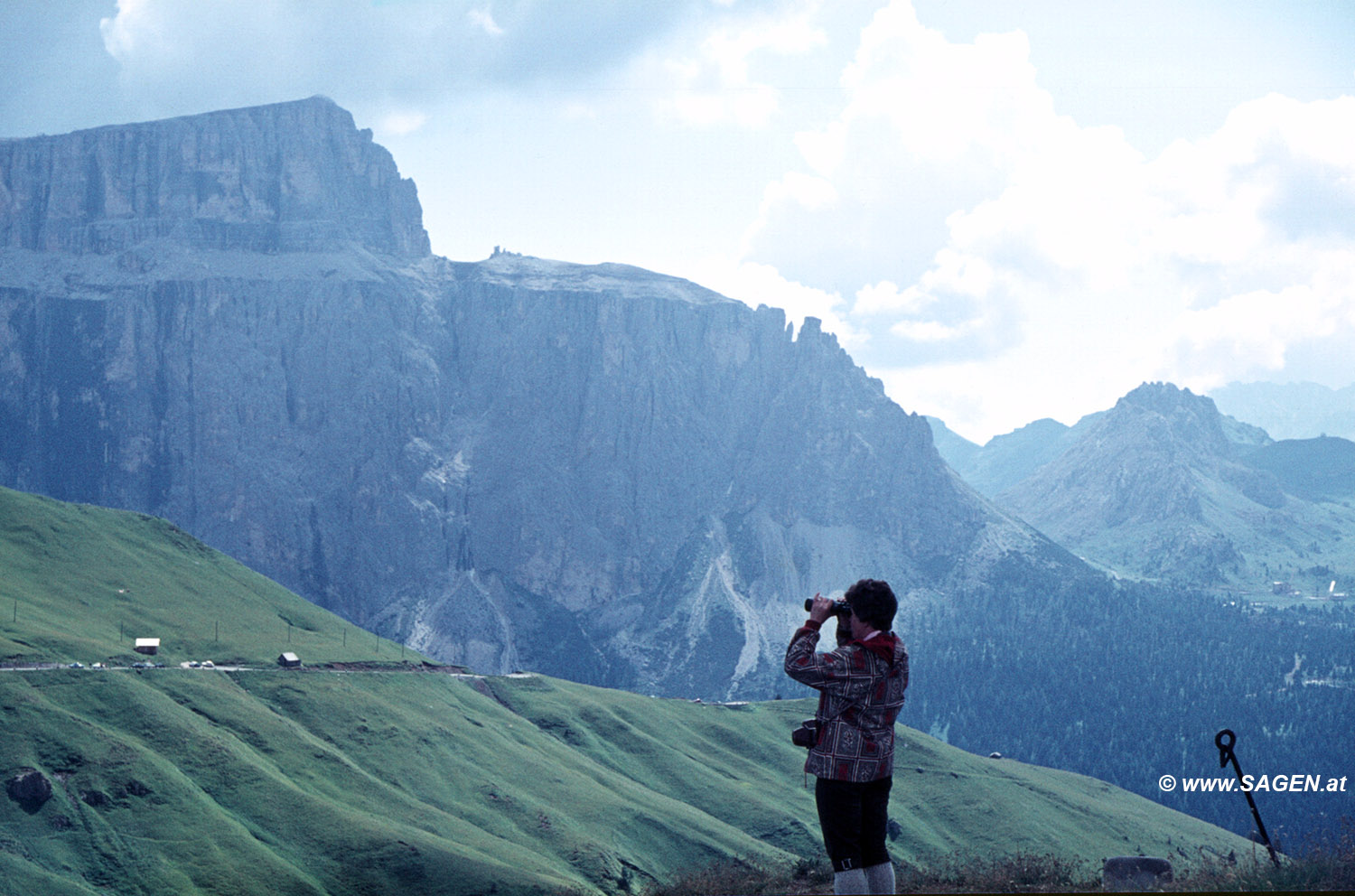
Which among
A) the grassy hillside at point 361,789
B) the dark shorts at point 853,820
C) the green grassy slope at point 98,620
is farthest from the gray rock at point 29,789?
the dark shorts at point 853,820

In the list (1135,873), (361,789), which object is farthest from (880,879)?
(361,789)

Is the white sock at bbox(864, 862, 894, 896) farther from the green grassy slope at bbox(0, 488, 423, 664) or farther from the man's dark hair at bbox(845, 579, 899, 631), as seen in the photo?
the green grassy slope at bbox(0, 488, 423, 664)

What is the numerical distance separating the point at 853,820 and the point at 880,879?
90cm

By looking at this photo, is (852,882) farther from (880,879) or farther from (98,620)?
(98,620)

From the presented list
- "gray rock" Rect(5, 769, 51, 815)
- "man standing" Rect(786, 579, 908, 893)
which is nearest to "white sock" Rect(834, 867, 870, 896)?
"man standing" Rect(786, 579, 908, 893)

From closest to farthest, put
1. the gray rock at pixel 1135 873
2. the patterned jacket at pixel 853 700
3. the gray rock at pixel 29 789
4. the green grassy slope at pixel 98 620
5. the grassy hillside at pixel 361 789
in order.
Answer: the patterned jacket at pixel 853 700 → the gray rock at pixel 1135 873 → the grassy hillside at pixel 361 789 → the gray rock at pixel 29 789 → the green grassy slope at pixel 98 620

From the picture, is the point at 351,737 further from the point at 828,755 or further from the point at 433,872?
the point at 828,755

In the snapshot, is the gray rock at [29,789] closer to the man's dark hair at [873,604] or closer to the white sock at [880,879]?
the white sock at [880,879]

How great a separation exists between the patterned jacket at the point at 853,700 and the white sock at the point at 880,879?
4.17 ft

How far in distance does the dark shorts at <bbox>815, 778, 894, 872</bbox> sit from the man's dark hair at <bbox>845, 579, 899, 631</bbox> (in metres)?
2.31

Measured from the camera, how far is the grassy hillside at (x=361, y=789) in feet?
342

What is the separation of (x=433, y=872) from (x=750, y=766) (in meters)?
93.9

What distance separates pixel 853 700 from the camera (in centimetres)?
1755

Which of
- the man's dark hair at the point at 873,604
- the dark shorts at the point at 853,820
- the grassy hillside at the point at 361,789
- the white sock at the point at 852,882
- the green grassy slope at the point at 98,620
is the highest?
the man's dark hair at the point at 873,604
